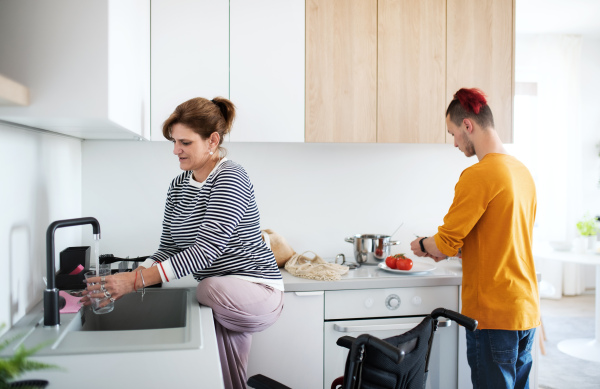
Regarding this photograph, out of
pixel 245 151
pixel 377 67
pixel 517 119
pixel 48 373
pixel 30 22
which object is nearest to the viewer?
pixel 48 373

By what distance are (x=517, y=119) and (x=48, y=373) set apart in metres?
5.18

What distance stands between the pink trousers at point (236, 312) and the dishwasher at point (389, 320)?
57 centimetres

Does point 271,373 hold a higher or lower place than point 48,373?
lower

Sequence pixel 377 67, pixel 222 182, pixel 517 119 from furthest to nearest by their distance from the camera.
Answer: pixel 517 119, pixel 377 67, pixel 222 182

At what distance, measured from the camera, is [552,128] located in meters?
5.36

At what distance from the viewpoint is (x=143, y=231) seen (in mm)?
2832

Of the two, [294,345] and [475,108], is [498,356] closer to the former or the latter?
[294,345]

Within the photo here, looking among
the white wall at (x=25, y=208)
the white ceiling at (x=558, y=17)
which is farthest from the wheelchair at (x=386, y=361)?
the white ceiling at (x=558, y=17)

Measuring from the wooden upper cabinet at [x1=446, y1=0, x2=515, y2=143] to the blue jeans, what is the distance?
109 cm

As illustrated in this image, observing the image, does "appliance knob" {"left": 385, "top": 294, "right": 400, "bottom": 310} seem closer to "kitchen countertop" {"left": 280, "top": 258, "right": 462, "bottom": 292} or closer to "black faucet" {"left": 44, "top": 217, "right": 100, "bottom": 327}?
"kitchen countertop" {"left": 280, "top": 258, "right": 462, "bottom": 292}

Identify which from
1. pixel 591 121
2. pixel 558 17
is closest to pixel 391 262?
pixel 558 17

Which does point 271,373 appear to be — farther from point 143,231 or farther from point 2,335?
point 2,335

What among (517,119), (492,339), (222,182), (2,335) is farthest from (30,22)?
(517,119)

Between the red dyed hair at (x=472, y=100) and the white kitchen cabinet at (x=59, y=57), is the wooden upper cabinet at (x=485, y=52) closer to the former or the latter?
the red dyed hair at (x=472, y=100)
